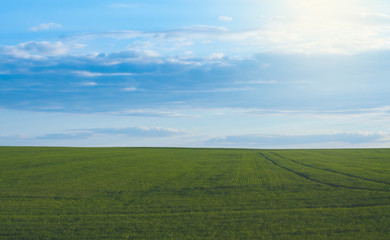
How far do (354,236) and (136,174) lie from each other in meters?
Result: 28.1

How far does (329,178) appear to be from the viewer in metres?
38.0

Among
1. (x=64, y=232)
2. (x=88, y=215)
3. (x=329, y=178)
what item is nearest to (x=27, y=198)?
(x=88, y=215)

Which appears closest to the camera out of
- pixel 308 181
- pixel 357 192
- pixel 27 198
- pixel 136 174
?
pixel 27 198

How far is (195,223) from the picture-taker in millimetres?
19531

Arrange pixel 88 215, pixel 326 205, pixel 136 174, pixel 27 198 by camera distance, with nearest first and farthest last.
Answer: pixel 88 215 → pixel 326 205 → pixel 27 198 → pixel 136 174

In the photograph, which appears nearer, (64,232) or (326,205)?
(64,232)

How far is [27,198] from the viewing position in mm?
26547

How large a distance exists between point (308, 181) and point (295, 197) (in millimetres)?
9797

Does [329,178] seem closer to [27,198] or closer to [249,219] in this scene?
[249,219]

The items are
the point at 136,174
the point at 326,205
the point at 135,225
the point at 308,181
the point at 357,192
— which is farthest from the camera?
the point at 136,174

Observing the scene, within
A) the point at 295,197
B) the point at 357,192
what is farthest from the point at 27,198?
the point at 357,192

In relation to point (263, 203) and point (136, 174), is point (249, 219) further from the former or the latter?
point (136, 174)

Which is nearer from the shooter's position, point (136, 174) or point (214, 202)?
point (214, 202)

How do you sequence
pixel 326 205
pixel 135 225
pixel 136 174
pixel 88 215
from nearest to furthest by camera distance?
pixel 135 225
pixel 88 215
pixel 326 205
pixel 136 174
